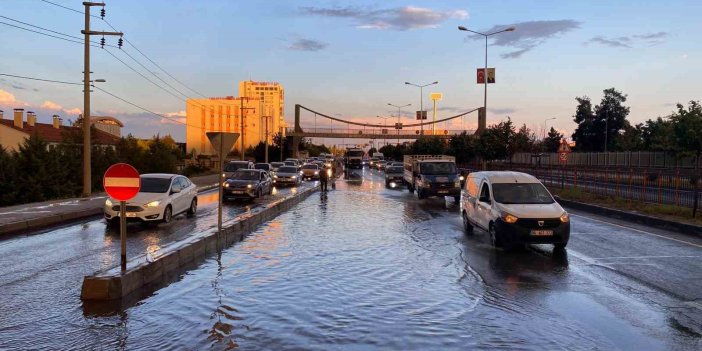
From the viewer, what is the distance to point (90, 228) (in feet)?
49.4

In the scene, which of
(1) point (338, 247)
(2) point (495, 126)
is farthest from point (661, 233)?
(2) point (495, 126)

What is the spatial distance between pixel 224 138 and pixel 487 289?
24.6 ft

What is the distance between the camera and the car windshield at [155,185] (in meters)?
16.3

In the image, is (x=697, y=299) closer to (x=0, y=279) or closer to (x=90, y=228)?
(x=0, y=279)

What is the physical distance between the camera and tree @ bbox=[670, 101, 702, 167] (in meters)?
38.3

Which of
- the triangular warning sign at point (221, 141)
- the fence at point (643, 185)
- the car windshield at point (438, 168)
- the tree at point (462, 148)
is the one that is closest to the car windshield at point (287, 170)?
the car windshield at point (438, 168)

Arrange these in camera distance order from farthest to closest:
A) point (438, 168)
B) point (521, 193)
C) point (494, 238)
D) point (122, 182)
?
1. point (438, 168)
2. point (521, 193)
3. point (494, 238)
4. point (122, 182)

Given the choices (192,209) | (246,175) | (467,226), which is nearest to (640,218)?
(467,226)

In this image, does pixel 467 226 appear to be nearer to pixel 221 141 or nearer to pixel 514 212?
pixel 514 212

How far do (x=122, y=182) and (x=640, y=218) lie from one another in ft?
53.1

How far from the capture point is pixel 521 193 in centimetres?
1239

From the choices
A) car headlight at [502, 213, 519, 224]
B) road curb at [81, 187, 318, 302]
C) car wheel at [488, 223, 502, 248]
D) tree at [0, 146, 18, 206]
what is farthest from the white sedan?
tree at [0, 146, 18, 206]

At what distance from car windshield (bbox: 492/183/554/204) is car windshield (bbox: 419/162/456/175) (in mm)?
13424

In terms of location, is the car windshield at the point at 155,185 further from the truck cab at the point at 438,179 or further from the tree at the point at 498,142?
the tree at the point at 498,142
